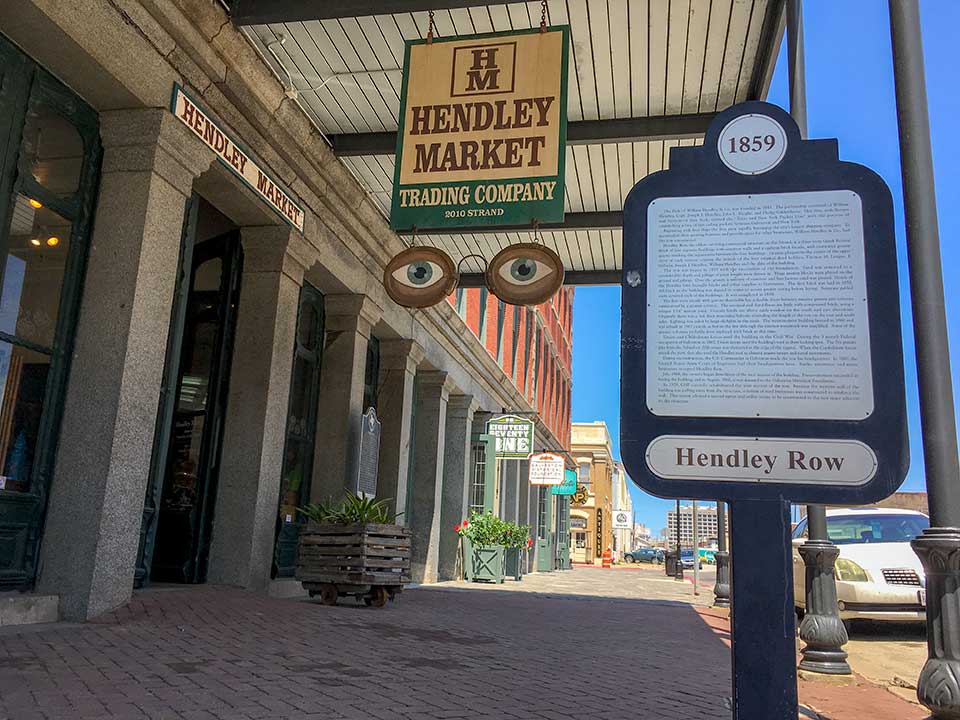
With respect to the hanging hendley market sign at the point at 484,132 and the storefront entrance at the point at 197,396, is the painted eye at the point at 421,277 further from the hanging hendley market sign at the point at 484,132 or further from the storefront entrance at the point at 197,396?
the storefront entrance at the point at 197,396

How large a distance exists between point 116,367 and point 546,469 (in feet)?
58.6

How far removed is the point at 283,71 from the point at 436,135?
2.61 m

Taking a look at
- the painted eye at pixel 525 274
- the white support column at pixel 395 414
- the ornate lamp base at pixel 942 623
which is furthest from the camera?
the white support column at pixel 395 414

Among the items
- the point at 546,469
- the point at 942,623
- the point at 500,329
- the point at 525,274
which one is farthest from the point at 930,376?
the point at 546,469

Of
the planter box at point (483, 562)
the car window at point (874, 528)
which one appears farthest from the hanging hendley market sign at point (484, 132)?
the planter box at point (483, 562)

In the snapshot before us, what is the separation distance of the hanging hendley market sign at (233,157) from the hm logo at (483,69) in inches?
98.3

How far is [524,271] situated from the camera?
780 cm

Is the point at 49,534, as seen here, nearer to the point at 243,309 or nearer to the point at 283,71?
the point at 243,309

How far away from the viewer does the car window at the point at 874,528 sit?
34.5 feet

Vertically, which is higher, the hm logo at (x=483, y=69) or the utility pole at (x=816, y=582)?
the hm logo at (x=483, y=69)

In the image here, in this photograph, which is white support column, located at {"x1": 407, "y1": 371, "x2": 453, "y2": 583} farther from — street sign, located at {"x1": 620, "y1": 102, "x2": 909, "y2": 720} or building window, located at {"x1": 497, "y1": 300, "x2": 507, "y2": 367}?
street sign, located at {"x1": 620, "y1": 102, "x2": 909, "y2": 720}

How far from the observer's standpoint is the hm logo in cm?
757

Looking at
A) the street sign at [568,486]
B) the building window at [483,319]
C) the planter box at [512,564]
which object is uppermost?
the building window at [483,319]

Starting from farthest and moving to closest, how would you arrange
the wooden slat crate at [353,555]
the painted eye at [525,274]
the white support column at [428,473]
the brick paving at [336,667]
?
the white support column at [428,473] < the wooden slat crate at [353,555] < the painted eye at [525,274] < the brick paving at [336,667]
